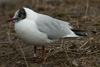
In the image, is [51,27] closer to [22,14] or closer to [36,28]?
[36,28]

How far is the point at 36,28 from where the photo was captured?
12.1 ft

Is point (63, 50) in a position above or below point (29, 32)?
below

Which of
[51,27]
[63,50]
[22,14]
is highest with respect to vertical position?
[22,14]

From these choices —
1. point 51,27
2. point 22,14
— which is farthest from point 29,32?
point 51,27

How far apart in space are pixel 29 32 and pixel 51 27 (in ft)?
1.60

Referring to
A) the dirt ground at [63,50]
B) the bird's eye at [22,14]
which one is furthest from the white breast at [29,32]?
the dirt ground at [63,50]

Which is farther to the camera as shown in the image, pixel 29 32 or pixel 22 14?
pixel 22 14

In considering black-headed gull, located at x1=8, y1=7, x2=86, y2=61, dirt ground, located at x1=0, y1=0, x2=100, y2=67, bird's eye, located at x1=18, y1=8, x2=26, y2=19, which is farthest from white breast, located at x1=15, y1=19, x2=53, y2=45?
dirt ground, located at x1=0, y1=0, x2=100, y2=67

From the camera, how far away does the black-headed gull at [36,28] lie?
12.0 feet

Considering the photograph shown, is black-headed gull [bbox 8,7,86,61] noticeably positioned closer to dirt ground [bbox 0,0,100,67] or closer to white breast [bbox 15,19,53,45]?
white breast [bbox 15,19,53,45]

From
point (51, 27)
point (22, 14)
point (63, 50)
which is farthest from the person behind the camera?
point (63, 50)

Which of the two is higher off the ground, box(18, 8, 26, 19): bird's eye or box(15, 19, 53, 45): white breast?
box(18, 8, 26, 19): bird's eye

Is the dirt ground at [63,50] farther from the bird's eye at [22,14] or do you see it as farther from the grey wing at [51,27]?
the bird's eye at [22,14]

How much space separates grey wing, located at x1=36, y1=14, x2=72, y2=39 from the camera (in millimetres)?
3836
